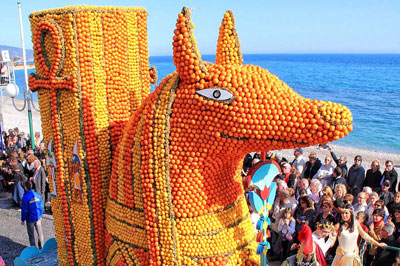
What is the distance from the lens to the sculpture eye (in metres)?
3.64

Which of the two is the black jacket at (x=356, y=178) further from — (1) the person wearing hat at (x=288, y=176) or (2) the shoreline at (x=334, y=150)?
Result: (2) the shoreline at (x=334, y=150)

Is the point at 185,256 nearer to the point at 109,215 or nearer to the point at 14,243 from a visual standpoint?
the point at 109,215

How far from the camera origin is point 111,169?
4.66 meters

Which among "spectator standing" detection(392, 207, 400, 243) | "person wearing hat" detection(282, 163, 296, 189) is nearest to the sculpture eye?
"spectator standing" detection(392, 207, 400, 243)

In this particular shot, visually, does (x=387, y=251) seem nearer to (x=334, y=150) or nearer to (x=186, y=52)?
(x=186, y=52)

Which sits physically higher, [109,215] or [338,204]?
[109,215]

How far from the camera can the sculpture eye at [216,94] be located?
364 cm

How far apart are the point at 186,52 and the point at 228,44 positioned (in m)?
0.81

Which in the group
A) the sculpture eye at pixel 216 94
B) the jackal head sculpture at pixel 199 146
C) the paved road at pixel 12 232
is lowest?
the paved road at pixel 12 232

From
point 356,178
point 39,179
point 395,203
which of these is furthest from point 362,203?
point 39,179

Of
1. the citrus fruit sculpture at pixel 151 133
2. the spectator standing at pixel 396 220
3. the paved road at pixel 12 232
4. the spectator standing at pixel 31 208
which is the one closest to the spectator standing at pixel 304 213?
the spectator standing at pixel 396 220

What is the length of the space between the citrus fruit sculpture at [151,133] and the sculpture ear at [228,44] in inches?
0.5

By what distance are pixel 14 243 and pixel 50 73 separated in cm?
596

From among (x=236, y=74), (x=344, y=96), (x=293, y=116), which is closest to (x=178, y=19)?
(x=236, y=74)
